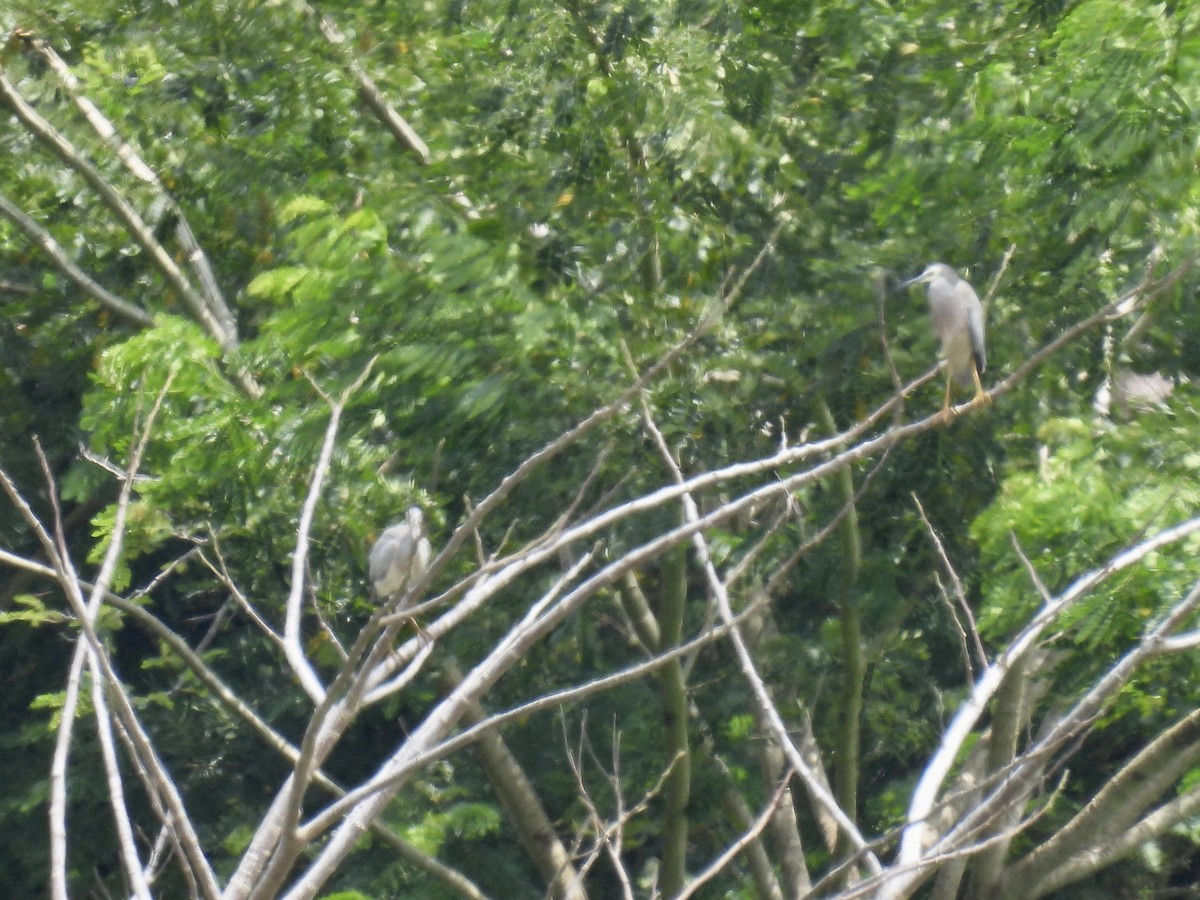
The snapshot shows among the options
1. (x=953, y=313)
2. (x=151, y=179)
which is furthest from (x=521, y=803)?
(x=151, y=179)

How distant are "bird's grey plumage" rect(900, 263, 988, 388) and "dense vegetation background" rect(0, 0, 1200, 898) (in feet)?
0.44

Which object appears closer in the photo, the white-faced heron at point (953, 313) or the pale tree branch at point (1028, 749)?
the pale tree branch at point (1028, 749)

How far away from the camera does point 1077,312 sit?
5.76 meters

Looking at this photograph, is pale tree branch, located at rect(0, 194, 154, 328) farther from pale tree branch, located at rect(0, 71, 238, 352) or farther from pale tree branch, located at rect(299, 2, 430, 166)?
pale tree branch, located at rect(299, 2, 430, 166)

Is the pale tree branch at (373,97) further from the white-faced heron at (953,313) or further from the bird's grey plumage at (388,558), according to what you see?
the white-faced heron at (953,313)

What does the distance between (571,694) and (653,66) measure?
133 inches

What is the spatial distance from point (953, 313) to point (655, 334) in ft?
3.82

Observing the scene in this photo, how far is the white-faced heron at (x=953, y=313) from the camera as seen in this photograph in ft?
19.1

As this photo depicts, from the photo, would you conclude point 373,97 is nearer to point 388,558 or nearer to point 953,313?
point 388,558

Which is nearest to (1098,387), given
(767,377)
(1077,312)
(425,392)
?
(1077,312)

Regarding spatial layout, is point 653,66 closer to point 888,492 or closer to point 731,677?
point 888,492

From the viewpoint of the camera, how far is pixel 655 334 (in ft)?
18.4

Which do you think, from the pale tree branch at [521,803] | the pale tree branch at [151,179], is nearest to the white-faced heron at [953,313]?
the pale tree branch at [521,803]

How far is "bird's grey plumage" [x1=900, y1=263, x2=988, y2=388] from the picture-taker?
5.81 metres
